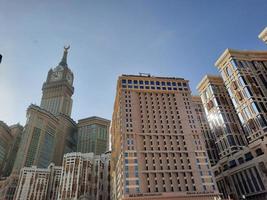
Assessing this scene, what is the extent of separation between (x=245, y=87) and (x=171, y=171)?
2473 inches

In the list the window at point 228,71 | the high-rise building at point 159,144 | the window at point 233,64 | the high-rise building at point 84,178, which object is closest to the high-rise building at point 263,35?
the window at point 233,64

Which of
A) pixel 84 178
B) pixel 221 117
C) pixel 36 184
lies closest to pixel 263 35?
pixel 221 117

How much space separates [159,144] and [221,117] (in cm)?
5261

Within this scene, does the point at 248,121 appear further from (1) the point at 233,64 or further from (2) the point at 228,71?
(1) the point at 233,64

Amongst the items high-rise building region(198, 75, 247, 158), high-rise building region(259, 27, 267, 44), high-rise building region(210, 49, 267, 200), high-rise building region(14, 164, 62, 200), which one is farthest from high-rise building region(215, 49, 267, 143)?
high-rise building region(14, 164, 62, 200)

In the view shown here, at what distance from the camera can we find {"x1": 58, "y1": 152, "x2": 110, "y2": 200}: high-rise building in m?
131

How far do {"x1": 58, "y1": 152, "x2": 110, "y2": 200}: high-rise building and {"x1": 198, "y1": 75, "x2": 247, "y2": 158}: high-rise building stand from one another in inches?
3046

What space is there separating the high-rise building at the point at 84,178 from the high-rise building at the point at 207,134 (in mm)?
70776

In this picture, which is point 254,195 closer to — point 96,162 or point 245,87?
point 245,87

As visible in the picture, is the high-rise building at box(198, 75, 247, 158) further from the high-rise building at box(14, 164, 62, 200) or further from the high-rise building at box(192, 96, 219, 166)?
the high-rise building at box(14, 164, 62, 200)

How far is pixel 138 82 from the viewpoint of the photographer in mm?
123938

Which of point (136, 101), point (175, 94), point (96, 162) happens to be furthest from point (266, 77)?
point (96, 162)

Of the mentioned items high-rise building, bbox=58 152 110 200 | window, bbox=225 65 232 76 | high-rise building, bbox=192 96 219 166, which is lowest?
high-rise building, bbox=58 152 110 200

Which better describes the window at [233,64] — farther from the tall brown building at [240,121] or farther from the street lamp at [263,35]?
the street lamp at [263,35]
